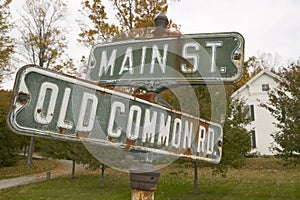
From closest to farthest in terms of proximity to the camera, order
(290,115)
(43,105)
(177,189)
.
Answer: (43,105), (290,115), (177,189)

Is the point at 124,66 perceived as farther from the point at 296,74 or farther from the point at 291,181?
the point at 291,181

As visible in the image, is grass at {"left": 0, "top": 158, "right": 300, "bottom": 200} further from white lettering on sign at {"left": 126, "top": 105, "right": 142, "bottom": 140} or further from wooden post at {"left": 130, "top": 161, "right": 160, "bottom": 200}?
white lettering on sign at {"left": 126, "top": 105, "right": 142, "bottom": 140}

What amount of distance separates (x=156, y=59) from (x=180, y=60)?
0.10m

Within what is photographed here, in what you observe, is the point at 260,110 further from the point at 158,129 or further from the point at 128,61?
the point at 158,129

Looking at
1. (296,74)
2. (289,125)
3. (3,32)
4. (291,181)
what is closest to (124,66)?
(289,125)

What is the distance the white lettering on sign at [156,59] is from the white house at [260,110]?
23439 mm

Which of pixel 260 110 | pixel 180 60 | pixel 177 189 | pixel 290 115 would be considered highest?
pixel 260 110

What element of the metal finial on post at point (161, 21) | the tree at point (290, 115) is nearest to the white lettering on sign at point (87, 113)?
the metal finial on post at point (161, 21)

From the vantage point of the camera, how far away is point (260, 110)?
79.7 ft

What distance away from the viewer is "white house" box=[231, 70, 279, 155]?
23.7 meters

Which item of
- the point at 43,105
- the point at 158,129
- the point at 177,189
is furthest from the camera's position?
the point at 177,189

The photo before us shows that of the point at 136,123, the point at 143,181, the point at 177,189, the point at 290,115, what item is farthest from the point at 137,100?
the point at 177,189

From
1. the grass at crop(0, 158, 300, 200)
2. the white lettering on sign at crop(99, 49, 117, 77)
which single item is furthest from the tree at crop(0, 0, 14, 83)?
the white lettering on sign at crop(99, 49, 117, 77)

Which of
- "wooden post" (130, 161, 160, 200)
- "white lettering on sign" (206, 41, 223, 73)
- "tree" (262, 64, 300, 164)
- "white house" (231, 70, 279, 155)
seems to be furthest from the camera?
"white house" (231, 70, 279, 155)
